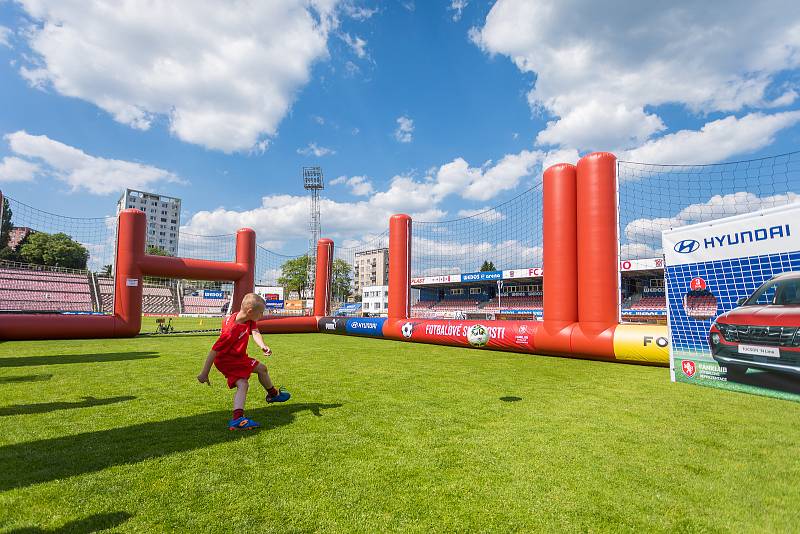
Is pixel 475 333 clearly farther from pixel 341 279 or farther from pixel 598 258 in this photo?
pixel 341 279

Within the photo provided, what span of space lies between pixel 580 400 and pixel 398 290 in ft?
35.1

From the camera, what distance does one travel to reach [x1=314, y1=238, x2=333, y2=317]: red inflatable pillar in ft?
68.3

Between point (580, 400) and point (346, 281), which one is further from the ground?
point (346, 281)

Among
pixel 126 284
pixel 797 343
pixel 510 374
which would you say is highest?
pixel 126 284

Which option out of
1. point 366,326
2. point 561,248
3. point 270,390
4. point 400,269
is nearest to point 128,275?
point 366,326

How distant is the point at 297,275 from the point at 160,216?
6519cm

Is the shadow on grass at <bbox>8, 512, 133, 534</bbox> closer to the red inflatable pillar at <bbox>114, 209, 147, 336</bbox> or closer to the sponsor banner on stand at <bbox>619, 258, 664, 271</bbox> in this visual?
the red inflatable pillar at <bbox>114, 209, 147, 336</bbox>

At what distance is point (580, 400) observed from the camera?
544cm

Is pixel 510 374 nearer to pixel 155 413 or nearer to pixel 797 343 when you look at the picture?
pixel 797 343

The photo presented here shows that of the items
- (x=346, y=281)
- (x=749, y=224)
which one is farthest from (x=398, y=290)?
(x=346, y=281)

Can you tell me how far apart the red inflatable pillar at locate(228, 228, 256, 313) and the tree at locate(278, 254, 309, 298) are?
5620 centimetres

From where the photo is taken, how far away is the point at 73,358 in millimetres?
8953

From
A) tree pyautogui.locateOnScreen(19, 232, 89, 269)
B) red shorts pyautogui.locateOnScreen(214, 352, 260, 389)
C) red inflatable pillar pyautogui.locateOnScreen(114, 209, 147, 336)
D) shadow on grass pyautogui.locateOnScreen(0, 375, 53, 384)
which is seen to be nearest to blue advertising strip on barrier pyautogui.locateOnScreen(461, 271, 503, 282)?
red inflatable pillar pyautogui.locateOnScreen(114, 209, 147, 336)

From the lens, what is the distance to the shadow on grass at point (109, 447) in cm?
298
